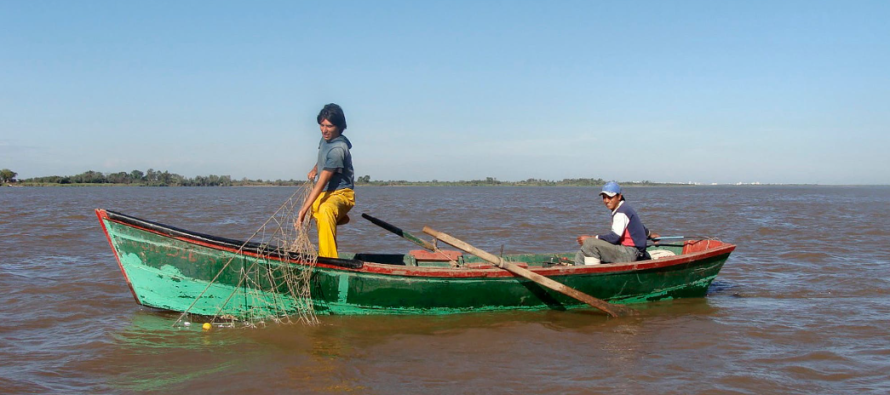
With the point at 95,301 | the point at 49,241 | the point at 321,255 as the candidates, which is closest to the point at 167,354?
the point at 321,255

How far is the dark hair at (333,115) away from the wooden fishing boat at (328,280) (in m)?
1.40

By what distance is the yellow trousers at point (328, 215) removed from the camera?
20.1ft

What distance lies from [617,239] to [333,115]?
3.50 metres

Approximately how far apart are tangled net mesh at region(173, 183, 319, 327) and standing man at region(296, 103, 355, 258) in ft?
0.51

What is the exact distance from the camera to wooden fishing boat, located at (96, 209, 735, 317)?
5.91 m

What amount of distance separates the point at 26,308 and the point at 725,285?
9109 millimetres

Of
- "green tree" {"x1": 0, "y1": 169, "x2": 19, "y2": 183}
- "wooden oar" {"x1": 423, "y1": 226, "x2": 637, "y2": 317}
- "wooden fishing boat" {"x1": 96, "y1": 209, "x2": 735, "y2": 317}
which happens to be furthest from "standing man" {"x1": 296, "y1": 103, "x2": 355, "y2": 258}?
"green tree" {"x1": 0, "y1": 169, "x2": 19, "y2": 183}

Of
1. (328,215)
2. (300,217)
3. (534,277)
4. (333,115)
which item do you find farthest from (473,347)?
(333,115)

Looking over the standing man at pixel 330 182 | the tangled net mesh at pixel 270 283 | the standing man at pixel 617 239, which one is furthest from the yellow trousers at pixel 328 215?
the standing man at pixel 617 239

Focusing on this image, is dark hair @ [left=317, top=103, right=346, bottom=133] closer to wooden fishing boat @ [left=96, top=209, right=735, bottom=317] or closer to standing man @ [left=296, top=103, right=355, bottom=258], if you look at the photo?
standing man @ [left=296, top=103, right=355, bottom=258]

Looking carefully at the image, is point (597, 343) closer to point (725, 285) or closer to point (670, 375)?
point (670, 375)

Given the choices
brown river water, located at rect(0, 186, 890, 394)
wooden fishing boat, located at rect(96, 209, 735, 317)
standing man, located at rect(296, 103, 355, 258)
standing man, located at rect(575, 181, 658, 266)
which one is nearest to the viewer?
brown river water, located at rect(0, 186, 890, 394)

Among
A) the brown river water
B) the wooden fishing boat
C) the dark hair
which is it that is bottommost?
the brown river water

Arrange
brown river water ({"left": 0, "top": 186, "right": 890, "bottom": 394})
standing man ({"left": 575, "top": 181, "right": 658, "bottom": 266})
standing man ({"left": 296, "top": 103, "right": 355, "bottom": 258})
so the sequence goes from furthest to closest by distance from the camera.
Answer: standing man ({"left": 575, "top": 181, "right": 658, "bottom": 266}) → standing man ({"left": 296, "top": 103, "right": 355, "bottom": 258}) → brown river water ({"left": 0, "top": 186, "right": 890, "bottom": 394})
